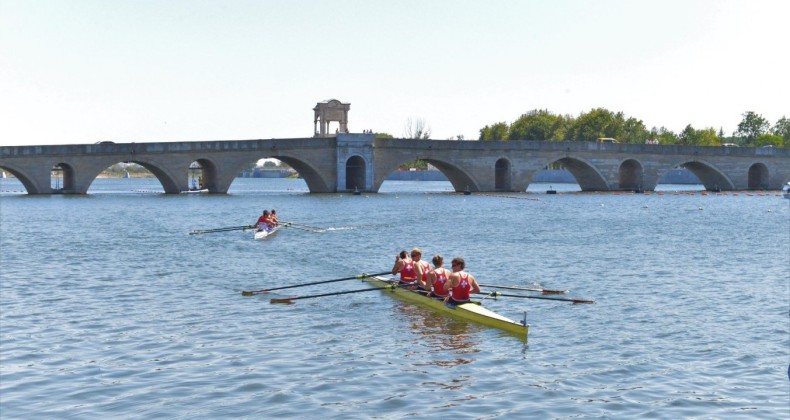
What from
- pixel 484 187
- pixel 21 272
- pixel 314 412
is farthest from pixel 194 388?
pixel 484 187

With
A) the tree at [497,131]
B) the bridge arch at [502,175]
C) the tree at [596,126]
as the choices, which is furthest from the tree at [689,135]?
the bridge arch at [502,175]

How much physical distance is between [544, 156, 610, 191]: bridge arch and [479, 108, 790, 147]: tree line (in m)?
40.3

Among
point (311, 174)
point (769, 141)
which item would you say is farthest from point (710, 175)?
point (311, 174)

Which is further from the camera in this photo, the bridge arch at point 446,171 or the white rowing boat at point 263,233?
the bridge arch at point 446,171

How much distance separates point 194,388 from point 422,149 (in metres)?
84.4

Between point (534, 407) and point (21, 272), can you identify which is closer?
point (534, 407)

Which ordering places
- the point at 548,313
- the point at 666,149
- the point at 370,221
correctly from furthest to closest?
the point at 666,149
the point at 370,221
the point at 548,313

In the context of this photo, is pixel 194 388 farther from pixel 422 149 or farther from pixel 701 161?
pixel 701 161

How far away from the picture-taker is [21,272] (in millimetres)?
32281

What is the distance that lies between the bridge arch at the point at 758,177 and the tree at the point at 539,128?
129ft

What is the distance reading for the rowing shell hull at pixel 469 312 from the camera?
19.9 meters

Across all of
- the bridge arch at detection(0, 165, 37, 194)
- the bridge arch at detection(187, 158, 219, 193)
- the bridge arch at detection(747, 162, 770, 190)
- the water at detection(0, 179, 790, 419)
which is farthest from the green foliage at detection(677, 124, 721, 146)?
the water at detection(0, 179, 790, 419)

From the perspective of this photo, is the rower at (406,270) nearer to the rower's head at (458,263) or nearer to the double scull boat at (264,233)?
the rower's head at (458,263)

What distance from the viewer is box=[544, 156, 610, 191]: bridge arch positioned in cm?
10819
